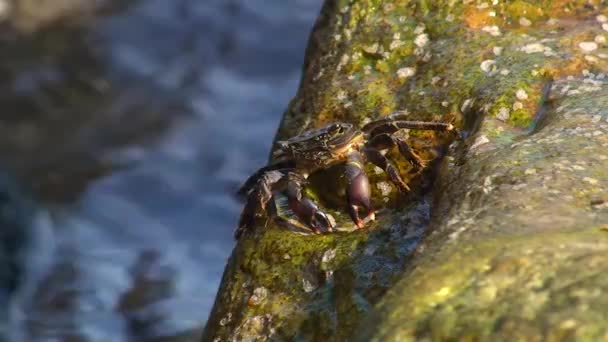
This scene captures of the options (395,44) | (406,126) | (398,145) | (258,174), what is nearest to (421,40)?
(395,44)

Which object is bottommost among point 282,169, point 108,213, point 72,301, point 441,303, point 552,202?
point 441,303

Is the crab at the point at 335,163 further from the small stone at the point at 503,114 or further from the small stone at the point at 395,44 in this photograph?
the small stone at the point at 395,44

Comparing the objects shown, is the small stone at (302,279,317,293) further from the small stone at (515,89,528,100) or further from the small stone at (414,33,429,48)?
the small stone at (414,33,429,48)

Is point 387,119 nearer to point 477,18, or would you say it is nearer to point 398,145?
point 398,145

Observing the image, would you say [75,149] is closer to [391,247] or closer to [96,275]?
[96,275]

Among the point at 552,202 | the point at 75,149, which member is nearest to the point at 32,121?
the point at 75,149

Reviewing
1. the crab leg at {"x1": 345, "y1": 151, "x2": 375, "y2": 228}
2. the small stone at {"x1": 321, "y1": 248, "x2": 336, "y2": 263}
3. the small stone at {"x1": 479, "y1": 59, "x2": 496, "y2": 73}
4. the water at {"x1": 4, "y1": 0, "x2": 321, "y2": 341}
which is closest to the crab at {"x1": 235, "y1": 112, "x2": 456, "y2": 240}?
the crab leg at {"x1": 345, "y1": 151, "x2": 375, "y2": 228}
